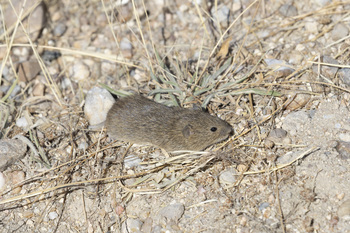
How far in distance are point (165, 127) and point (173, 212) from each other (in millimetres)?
1132

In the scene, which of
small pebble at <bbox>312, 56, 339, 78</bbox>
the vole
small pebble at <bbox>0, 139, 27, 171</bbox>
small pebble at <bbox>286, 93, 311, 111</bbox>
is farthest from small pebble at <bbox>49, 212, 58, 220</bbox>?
small pebble at <bbox>312, 56, 339, 78</bbox>

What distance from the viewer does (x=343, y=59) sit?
5328mm

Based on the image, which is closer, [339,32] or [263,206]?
[263,206]

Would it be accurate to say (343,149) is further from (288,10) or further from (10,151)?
(10,151)

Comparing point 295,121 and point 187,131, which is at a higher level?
point 187,131

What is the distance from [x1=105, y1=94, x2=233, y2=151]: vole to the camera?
16.3 feet

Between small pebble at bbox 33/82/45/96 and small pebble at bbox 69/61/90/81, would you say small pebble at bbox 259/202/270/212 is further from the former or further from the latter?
small pebble at bbox 33/82/45/96

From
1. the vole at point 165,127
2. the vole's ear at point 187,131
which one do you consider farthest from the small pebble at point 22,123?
the vole's ear at point 187,131

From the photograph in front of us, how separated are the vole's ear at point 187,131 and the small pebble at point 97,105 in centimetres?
121

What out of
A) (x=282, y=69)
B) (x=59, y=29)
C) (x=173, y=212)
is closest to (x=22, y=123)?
(x=59, y=29)

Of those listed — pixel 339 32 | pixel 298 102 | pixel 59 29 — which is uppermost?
pixel 59 29

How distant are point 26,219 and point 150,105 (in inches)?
80.3

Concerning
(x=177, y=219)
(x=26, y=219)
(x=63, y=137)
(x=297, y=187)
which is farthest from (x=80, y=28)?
(x=297, y=187)

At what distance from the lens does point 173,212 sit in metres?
4.38
